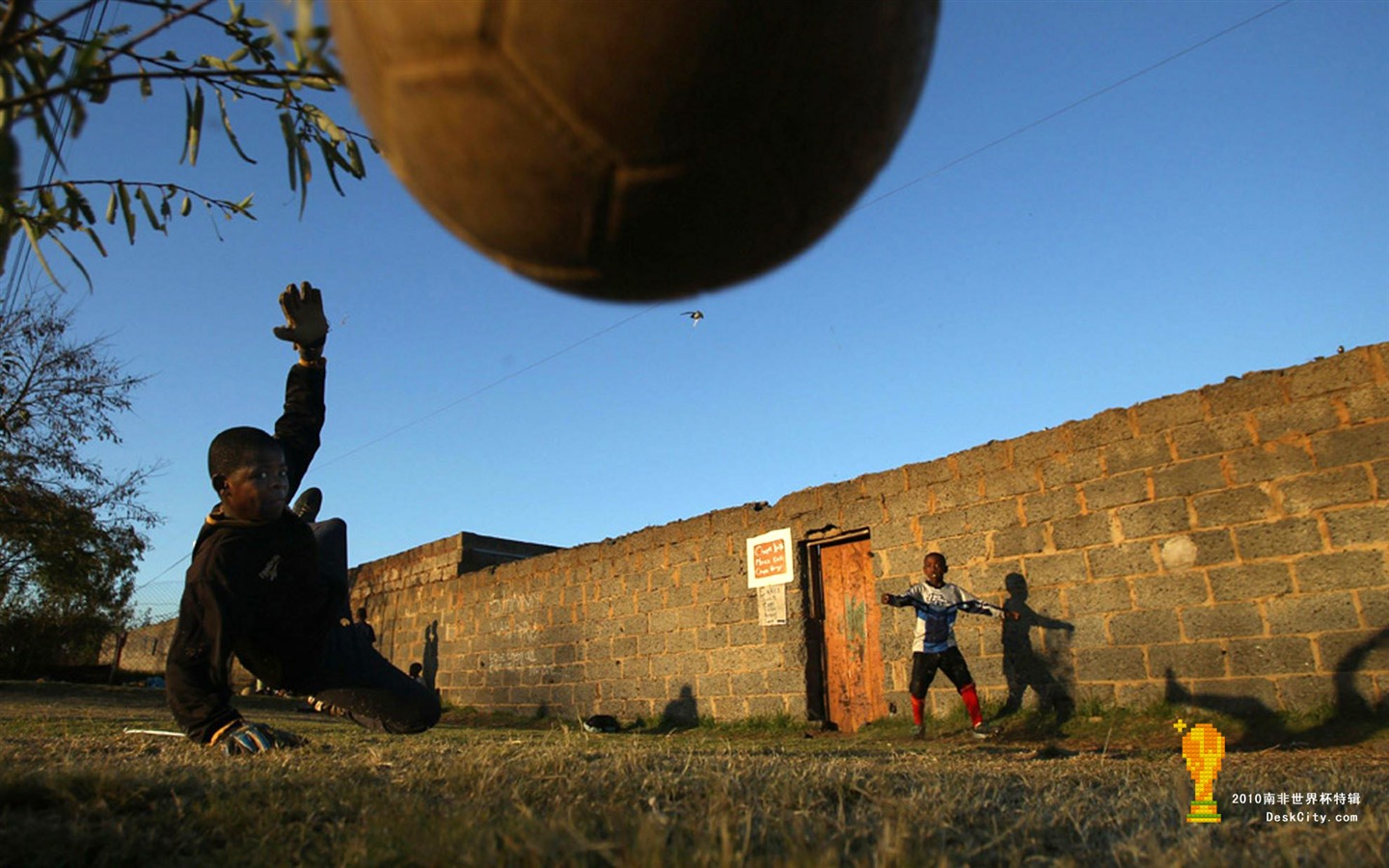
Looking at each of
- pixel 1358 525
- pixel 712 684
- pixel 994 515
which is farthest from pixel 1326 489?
pixel 712 684

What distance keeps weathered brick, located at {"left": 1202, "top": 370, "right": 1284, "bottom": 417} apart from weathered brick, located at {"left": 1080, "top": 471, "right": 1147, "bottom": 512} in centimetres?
71

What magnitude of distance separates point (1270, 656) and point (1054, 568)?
1592mm

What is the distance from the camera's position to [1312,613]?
235 inches

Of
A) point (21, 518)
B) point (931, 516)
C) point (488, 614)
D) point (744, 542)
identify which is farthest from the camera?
point (21, 518)

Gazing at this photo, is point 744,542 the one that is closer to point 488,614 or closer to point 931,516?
point 931,516

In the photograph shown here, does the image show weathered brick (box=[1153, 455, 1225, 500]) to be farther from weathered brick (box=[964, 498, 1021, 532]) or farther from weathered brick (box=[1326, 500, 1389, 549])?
weathered brick (box=[964, 498, 1021, 532])

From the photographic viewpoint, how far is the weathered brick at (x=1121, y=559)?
6.79 metres

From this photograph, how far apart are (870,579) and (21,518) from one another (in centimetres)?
1477

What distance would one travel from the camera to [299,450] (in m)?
4.12

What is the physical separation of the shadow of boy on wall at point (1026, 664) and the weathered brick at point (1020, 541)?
20cm

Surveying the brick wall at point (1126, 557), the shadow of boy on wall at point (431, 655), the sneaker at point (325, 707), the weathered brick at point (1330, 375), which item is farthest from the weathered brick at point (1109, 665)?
the shadow of boy on wall at point (431, 655)

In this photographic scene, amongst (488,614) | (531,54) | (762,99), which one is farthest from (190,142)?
(488,614)

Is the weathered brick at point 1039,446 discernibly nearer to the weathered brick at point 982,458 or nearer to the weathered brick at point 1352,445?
the weathered brick at point 982,458

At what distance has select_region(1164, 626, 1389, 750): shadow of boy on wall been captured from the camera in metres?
5.66
